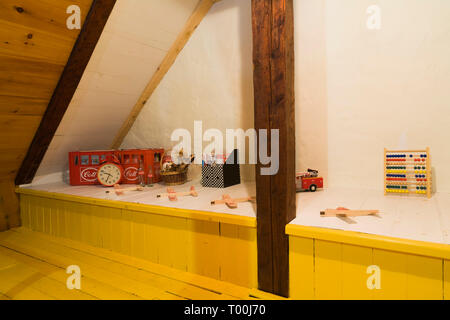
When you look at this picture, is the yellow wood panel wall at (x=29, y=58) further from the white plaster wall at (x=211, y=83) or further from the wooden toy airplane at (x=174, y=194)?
the wooden toy airplane at (x=174, y=194)

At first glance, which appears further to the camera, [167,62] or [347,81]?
[167,62]

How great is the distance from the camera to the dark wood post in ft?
3.79

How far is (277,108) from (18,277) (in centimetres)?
153

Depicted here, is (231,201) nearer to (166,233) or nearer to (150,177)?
(166,233)

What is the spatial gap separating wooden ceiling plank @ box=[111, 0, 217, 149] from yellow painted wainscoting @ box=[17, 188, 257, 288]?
83cm

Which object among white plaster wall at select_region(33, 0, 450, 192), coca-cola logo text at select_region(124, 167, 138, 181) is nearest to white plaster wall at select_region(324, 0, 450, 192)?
white plaster wall at select_region(33, 0, 450, 192)

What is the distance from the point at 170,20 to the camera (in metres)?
2.05

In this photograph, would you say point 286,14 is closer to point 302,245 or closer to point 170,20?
point 302,245

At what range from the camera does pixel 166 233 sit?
1.50m

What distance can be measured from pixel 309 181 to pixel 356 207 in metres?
0.44

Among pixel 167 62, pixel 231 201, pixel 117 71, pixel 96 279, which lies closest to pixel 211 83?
pixel 167 62

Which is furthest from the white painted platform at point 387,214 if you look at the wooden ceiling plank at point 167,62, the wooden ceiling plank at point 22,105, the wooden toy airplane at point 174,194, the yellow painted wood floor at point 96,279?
the wooden ceiling plank at point 22,105
